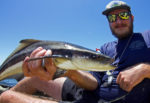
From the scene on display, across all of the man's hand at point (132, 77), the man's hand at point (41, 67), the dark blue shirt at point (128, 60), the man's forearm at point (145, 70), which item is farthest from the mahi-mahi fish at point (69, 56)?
the dark blue shirt at point (128, 60)

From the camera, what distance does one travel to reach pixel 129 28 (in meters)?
4.29

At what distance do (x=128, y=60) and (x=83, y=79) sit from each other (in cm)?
105

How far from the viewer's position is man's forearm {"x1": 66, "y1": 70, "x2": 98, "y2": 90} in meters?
3.28

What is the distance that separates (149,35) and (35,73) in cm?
274

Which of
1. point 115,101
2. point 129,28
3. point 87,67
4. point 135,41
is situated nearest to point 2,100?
point 87,67

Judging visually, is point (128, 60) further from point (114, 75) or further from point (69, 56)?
point (69, 56)

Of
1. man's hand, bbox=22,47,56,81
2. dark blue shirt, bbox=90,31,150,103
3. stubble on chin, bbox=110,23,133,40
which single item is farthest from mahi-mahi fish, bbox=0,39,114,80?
stubble on chin, bbox=110,23,133,40

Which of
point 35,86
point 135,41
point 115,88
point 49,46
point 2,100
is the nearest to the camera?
point 49,46

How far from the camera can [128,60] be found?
3.35 m

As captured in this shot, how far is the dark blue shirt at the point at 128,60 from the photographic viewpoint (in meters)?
2.93

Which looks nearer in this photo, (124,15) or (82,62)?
(82,62)

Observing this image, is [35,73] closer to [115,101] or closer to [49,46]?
[49,46]

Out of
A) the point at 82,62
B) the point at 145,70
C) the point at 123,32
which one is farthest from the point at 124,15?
the point at 82,62

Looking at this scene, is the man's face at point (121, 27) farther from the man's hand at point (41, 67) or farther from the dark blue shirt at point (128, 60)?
the man's hand at point (41, 67)
